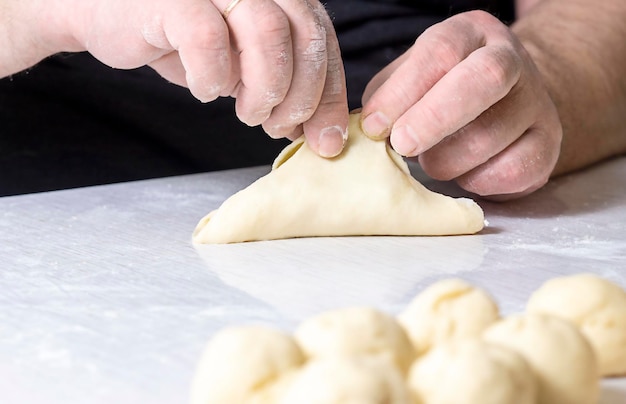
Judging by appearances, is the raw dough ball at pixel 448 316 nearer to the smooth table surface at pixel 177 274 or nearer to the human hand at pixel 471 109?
the smooth table surface at pixel 177 274

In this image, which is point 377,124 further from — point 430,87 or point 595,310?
point 595,310

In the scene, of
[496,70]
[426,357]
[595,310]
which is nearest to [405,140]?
[496,70]

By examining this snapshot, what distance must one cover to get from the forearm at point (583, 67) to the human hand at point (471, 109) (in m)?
0.29

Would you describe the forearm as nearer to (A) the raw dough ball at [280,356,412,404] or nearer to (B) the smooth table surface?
(B) the smooth table surface

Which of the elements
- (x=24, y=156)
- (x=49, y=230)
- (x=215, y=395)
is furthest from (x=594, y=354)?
(x=24, y=156)

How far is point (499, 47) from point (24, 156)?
1120 mm

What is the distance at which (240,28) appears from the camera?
3.49 feet

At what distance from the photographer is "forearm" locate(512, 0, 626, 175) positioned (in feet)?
5.22

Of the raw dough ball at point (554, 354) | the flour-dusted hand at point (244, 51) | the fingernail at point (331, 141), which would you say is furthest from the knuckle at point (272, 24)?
the raw dough ball at point (554, 354)

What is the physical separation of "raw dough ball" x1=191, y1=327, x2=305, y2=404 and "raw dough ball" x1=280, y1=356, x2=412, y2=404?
1.6 inches

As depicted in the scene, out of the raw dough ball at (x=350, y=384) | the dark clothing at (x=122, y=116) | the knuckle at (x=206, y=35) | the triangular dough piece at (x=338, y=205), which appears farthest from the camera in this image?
the dark clothing at (x=122, y=116)

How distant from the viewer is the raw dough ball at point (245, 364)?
0.56 meters

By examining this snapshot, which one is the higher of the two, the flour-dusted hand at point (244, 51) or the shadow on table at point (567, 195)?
the flour-dusted hand at point (244, 51)

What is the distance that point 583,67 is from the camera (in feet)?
5.52
